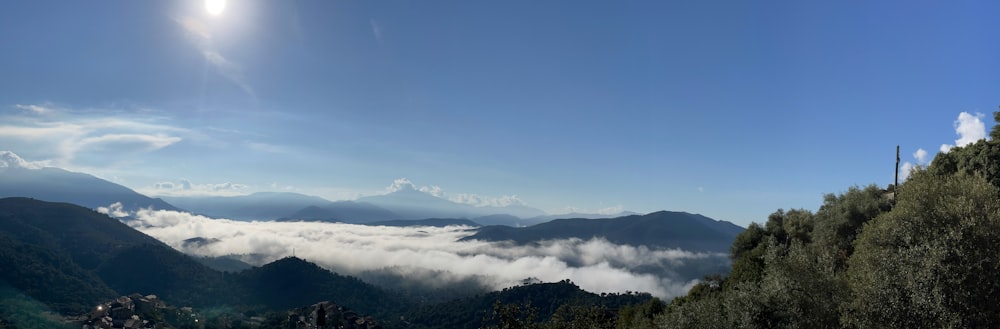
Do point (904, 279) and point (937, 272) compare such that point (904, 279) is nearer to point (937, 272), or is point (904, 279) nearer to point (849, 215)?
point (937, 272)

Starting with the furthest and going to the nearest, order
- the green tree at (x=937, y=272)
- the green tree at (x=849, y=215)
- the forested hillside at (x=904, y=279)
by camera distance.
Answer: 1. the green tree at (x=849, y=215)
2. the forested hillside at (x=904, y=279)
3. the green tree at (x=937, y=272)

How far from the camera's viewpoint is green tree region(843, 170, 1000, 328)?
21.0 metres

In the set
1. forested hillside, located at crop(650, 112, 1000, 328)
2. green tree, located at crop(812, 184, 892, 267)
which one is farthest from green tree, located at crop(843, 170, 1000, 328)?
green tree, located at crop(812, 184, 892, 267)

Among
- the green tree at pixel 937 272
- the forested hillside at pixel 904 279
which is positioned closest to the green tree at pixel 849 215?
the forested hillside at pixel 904 279

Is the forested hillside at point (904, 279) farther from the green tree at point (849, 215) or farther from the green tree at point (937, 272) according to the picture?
the green tree at point (849, 215)

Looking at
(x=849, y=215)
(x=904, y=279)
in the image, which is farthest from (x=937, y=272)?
(x=849, y=215)

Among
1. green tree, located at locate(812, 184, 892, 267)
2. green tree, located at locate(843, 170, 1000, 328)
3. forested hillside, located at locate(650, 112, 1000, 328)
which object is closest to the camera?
green tree, located at locate(843, 170, 1000, 328)

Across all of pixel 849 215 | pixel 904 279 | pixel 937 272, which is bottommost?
pixel 904 279

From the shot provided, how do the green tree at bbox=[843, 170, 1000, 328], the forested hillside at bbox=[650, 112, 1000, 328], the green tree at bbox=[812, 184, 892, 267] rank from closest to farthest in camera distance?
the green tree at bbox=[843, 170, 1000, 328] < the forested hillside at bbox=[650, 112, 1000, 328] < the green tree at bbox=[812, 184, 892, 267]

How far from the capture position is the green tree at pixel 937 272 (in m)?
21.0

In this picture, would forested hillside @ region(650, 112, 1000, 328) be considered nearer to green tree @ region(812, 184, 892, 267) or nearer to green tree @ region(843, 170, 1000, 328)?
green tree @ region(843, 170, 1000, 328)

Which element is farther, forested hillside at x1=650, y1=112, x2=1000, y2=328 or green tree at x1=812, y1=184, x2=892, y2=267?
green tree at x1=812, y1=184, x2=892, y2=267

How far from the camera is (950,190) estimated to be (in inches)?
1105

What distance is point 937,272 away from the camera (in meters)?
21.7
